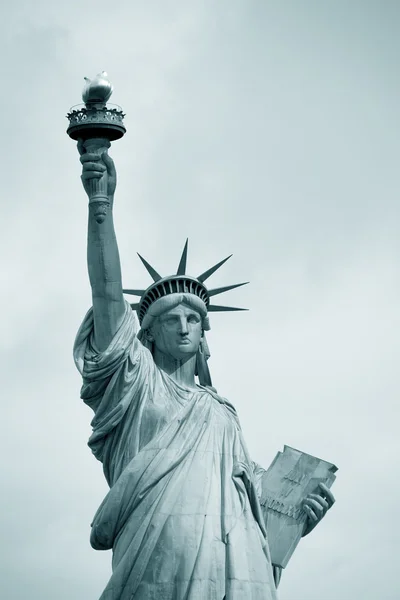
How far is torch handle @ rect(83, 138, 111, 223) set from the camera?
76.5 feet

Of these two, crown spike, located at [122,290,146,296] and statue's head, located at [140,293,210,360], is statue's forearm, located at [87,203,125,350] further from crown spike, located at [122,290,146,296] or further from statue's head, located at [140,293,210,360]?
crown spike, located at [122,290,146,296]

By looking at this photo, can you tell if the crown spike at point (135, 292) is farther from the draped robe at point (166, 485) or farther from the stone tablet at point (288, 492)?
the stone tablet at point (288, 492)

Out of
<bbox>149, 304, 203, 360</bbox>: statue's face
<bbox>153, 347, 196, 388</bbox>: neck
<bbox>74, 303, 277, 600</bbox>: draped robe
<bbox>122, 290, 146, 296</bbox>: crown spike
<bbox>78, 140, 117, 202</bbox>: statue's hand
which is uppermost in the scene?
<bbox>78, 140, 117, 202</bbox>: statue's hand

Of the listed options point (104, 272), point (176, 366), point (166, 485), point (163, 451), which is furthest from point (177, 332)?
point (166, 485)

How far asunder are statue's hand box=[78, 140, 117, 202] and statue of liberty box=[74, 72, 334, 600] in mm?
13

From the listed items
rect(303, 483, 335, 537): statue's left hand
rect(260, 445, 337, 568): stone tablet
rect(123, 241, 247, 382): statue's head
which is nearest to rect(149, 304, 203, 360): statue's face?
rect(123, 241, 247, 382): statue's head

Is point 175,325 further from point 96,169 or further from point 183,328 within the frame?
point 96,169

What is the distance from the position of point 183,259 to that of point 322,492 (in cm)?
366

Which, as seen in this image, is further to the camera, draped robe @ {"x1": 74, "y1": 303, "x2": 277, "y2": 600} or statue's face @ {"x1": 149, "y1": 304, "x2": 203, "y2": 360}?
statue's face @ {"x1": 149, "y1": 304, "x2": 203, "y2": 360}

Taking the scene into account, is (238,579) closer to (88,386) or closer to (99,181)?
(88,386)

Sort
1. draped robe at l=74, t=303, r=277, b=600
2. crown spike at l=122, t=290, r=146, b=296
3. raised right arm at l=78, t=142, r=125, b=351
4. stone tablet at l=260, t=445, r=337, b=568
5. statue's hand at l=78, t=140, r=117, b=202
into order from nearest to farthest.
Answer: draped robe at l=74, t=303, r=277, b=600
raised right arm at l=78, t=142, r=125, b=351
statue's hand at l=78, t=140, r=117, b=202
stone tablet at l=260, t=445, r=337, b=568
crown spike at l=122, t=290, r=146, b=296

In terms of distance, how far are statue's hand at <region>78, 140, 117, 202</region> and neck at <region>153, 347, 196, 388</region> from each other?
246cm

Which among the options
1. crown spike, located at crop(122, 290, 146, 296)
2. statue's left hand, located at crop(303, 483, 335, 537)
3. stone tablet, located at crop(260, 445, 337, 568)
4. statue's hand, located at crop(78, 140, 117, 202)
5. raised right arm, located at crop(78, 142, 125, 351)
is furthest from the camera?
crown spike, located at crop(122, 290, 146, 296)

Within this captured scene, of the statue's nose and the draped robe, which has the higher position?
the statue's nose
